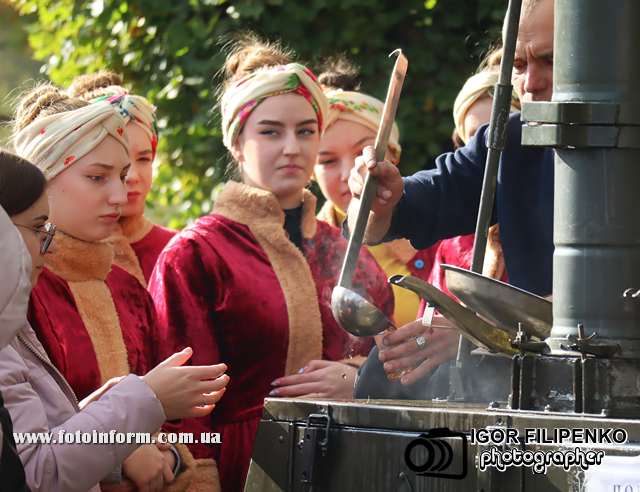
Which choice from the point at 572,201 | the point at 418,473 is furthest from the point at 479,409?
the point at 572,201

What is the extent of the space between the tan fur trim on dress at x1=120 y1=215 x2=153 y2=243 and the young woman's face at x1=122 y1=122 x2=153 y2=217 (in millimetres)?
37

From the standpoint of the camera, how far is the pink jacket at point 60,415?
11.4 feet

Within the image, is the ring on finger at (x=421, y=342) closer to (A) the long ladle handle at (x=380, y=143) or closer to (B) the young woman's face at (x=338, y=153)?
(A) the long ladle handle at (x=380, y=143)

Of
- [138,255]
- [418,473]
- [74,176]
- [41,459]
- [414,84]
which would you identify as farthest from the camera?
[414,84]

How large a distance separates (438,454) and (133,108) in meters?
2.67

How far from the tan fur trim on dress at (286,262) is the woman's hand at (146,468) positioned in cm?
93

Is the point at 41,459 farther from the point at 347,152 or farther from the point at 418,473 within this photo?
the point at 347,152

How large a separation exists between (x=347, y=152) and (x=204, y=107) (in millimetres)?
2243

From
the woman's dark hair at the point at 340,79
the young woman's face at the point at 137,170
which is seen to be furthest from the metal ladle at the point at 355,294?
the woman's dark hair at the point at 340,79

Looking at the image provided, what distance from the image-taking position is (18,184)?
367cm

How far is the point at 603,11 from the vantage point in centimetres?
309

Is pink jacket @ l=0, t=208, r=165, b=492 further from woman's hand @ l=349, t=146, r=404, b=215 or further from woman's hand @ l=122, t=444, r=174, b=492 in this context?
woman's hand @ l=349, t=146, r=404, b=215

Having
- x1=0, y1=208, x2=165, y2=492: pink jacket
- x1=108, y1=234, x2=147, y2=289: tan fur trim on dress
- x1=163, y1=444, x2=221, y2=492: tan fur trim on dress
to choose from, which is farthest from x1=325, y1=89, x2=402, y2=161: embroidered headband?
x1=0, y1=208, x2=165, y2=492: pink jacket

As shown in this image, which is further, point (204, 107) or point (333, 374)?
point (204, 107)
